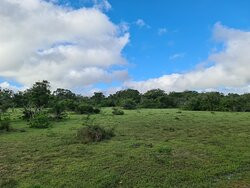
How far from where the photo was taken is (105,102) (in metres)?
80.7

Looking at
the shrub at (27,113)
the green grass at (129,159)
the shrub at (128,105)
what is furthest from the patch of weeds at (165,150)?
the shrub at (128,105)

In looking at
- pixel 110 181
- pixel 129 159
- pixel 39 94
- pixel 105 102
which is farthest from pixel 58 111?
pixel 105 102

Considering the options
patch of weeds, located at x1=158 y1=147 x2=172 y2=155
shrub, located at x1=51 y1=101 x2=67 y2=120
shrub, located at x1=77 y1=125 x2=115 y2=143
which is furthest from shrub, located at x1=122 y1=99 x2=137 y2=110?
patch of weeds, located at x1=158 y1=147 x2=172 y2=155

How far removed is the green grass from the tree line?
504 inches

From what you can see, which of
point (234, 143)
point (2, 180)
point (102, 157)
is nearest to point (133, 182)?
point (102, 157)

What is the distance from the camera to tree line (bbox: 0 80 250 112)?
42.5 metres

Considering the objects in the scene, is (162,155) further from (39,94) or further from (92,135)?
(39,94)

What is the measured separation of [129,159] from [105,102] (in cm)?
6113

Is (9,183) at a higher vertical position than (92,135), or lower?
lower

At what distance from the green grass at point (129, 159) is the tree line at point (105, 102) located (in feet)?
42.0

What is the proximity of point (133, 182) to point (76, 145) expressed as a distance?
8.49m

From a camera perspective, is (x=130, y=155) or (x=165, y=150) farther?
(x=165, y=150)

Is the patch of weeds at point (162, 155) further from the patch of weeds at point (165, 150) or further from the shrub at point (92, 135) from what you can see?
the shrub at point (92, 135)

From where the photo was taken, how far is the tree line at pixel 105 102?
42500 millimetres
